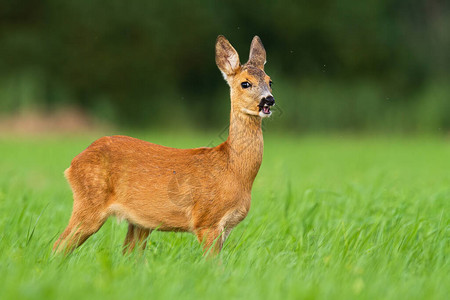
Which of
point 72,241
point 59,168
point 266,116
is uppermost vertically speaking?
point 266,116

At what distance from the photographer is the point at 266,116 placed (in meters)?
4.79

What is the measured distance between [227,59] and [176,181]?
0.98 meters

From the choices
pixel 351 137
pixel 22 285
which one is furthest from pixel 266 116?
pixel 351 137

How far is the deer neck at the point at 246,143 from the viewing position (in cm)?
490

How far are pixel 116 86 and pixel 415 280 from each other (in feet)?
64.8

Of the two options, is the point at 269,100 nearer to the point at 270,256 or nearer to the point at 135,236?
the point at 270,256

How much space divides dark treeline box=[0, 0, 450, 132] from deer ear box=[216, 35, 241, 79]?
54.8 ft

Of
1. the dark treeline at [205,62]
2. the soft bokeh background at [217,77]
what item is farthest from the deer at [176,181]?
the dark treeline at [205,62]

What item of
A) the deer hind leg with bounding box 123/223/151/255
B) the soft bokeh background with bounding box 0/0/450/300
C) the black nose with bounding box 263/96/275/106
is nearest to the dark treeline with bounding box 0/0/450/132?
the soft bokeh background with bounding box 0/0/450/300

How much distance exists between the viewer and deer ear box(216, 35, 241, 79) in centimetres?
512

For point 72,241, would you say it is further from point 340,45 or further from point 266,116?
point 340,45

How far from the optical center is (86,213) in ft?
15.6

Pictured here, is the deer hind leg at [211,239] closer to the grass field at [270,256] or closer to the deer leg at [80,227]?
the grass field at [270,256]

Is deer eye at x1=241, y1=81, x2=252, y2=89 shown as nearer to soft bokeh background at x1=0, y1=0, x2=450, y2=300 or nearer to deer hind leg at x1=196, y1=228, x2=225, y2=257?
deer hind leg at x1=196, y1=228, x2=225, y2=257
